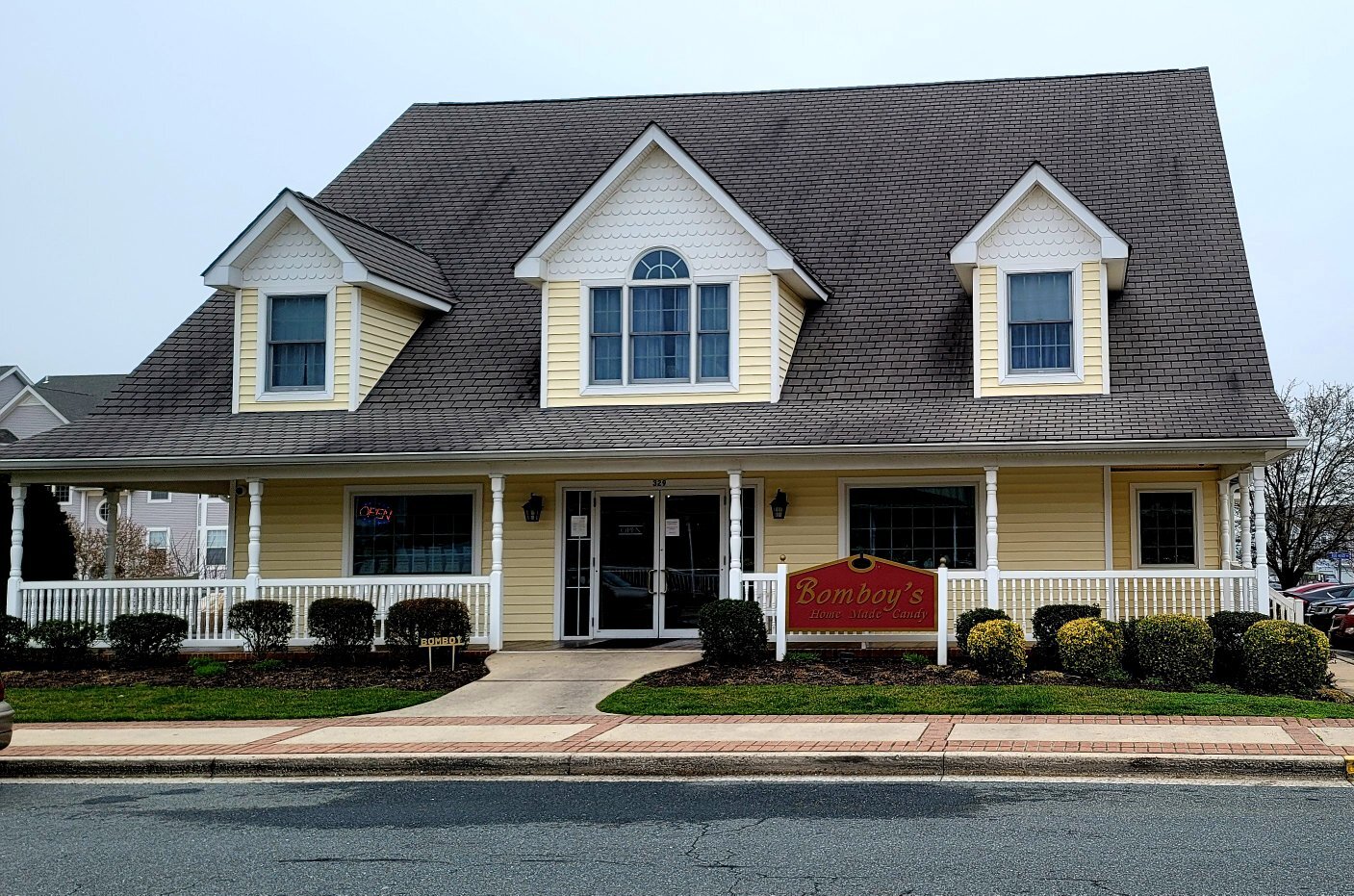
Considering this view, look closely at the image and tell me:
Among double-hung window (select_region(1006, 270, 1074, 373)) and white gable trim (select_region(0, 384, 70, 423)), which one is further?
white gable trim (select_region(0, 384, 70, 423))

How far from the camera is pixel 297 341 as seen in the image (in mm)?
20516

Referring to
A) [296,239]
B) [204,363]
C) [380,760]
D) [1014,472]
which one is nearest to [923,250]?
[1014,472]

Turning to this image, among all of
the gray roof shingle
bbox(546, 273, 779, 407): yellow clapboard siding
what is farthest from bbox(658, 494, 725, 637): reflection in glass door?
the gray roof shingle

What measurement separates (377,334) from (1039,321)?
948 centimetres

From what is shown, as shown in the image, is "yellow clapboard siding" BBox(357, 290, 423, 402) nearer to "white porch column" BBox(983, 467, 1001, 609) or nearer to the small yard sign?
the small yard sign

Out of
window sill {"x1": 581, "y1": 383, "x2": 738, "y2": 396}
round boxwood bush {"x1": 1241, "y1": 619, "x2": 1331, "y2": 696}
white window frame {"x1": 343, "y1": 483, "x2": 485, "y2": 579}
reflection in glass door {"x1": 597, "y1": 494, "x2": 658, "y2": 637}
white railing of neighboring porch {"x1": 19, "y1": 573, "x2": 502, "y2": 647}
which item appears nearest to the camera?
round boxwood bush {"x1": 1241, "y1": 619, "x2": 1331, "y2": 696}

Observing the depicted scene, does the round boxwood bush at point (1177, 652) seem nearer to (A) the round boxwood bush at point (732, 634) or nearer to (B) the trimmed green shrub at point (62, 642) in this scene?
(A) the round boxwood bush at point (732, 634)

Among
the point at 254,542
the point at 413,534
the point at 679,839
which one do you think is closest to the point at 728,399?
the point at 413,534

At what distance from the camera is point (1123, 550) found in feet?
61.4

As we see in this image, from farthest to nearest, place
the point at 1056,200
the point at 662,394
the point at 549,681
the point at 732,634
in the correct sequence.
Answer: the point at 662,394 < the point at 1056,200 < the point at 732,634 < the point at 549,681

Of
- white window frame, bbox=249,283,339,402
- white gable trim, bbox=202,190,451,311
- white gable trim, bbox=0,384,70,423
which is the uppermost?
white gable trim, bbox=0,384,70,423

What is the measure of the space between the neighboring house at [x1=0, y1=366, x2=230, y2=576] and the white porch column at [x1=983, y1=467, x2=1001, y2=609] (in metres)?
37.0

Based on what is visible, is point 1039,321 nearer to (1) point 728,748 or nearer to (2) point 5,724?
(1) point 728,748

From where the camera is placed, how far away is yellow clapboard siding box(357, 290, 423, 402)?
66.8 feet
